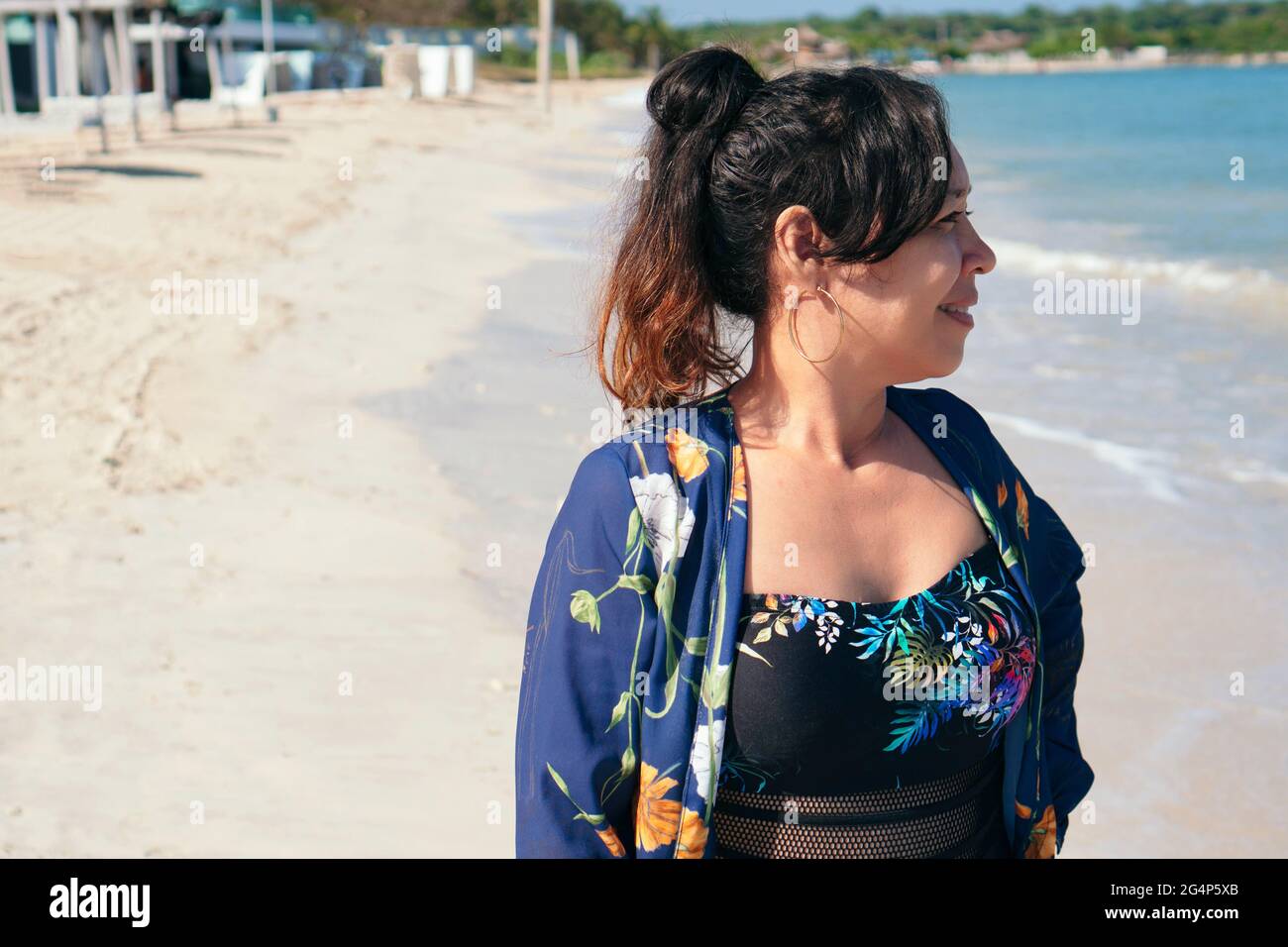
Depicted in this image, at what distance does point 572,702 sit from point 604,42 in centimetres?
8262

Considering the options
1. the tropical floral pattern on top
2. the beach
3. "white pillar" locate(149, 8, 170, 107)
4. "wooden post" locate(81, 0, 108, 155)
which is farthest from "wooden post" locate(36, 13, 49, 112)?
the tropical floral pattern on top

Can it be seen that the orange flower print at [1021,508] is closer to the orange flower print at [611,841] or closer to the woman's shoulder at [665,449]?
the woman's shoulder at [665,449]

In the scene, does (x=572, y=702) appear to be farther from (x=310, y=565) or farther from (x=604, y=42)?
(x=604, y=42)

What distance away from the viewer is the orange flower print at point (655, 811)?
1633 millimetres

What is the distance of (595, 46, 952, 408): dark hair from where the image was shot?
5.68 ft

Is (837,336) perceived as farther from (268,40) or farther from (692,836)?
(268,40)

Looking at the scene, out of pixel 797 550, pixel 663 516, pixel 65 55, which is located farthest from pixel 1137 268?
pixel 65 55

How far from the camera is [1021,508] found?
2.00 meters

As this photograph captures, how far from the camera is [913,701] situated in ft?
5.57

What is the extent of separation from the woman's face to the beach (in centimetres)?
47

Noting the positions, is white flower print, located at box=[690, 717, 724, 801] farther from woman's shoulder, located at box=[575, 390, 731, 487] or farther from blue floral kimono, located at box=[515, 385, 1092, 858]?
woman's shoulder, located at box=[575, 390, 731, 487]

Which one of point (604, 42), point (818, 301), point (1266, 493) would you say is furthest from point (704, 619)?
point (604, 42)

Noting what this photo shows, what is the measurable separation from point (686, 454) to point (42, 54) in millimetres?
28818

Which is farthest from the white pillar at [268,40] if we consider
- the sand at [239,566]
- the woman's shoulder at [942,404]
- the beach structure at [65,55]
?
the woman's shoulder at [942,404]
